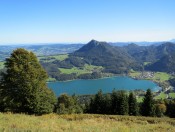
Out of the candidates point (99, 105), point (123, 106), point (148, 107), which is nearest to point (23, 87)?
point (123, 106)

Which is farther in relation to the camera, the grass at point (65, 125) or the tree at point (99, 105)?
the tree at point (99, 105)

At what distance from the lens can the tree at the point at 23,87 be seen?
93.9ft

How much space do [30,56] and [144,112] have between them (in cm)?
3724

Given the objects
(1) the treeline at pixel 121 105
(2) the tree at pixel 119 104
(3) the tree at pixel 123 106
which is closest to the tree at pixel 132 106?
(1) the treeline at pixel 121 105

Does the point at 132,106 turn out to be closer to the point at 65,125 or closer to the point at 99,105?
the point at 99,105

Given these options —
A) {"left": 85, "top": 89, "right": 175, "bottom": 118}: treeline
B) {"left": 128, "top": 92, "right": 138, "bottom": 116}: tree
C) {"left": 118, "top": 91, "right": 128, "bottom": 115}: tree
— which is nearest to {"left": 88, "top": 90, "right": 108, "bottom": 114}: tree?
{"left": 85, "top": 89, "right": 175, "bottom": 118}: treeline

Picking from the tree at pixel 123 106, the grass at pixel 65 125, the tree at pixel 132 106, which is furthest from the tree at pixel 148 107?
the grass at pixel 65 125

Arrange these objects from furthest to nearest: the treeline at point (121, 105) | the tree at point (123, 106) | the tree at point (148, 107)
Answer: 1. the tree at point (148, 107)
2. the treeline at point (121, 105)
3. the tree at point (123, 106)

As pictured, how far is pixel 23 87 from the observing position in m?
28.7

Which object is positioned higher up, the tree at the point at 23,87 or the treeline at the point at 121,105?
the tree at the point at 23,87

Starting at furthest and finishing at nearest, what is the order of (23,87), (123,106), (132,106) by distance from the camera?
1. (132,106)
2. (123,106)
3. (23,87)

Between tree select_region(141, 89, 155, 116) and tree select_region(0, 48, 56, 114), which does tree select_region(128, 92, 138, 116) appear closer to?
tree select_region(141, 89, 155, 116)

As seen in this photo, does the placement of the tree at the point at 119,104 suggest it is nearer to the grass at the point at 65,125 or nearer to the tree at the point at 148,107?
the tree at the point at 148,107

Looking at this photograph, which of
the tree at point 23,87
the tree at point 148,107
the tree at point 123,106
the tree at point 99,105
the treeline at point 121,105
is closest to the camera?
the tree at point 23,87
